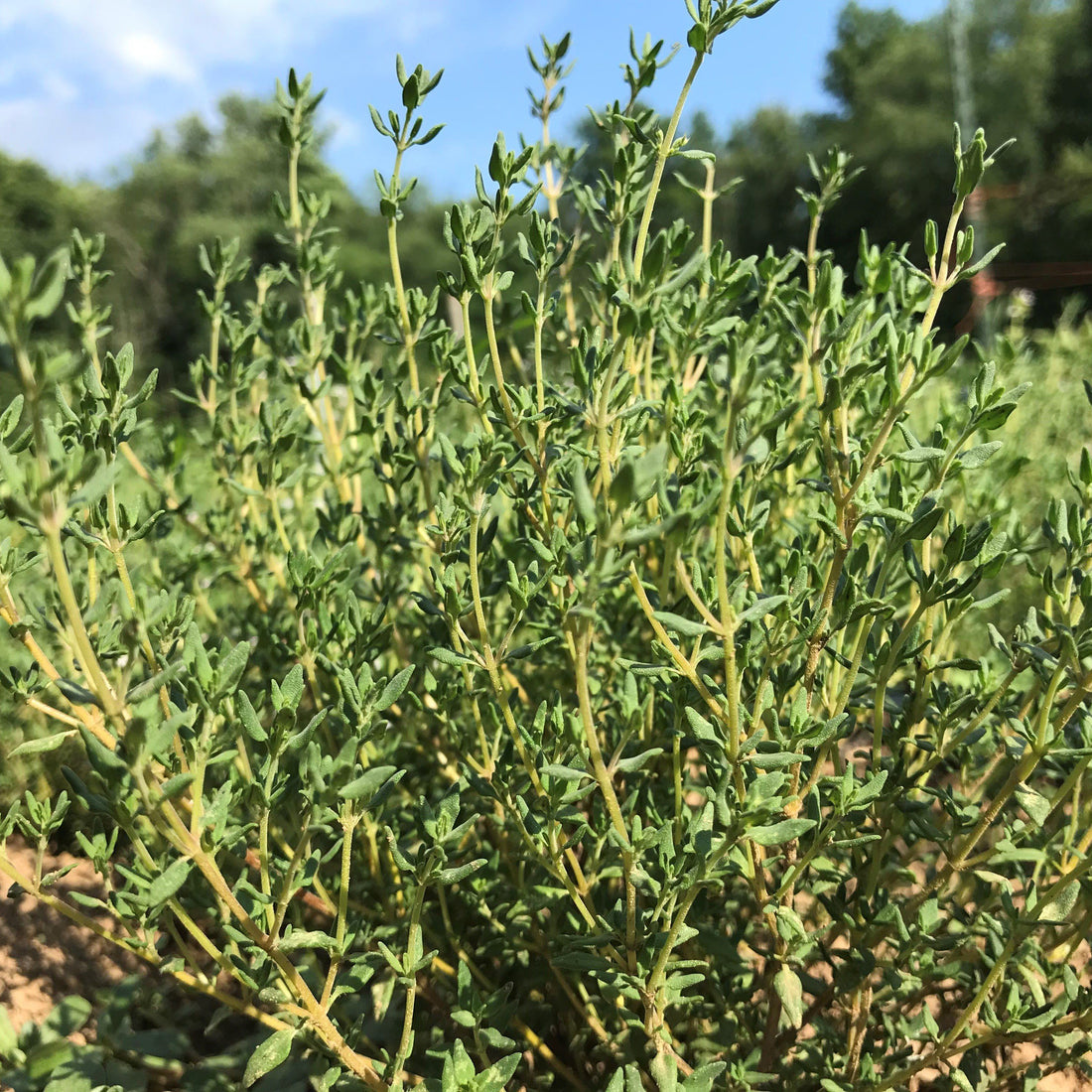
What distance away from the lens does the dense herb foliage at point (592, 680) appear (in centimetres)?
108

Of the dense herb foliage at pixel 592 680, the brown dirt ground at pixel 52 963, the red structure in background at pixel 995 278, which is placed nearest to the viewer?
the dense herb foliage at pixel 592 680

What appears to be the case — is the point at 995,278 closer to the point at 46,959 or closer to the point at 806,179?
the point at 46,959

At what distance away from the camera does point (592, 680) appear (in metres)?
1.57

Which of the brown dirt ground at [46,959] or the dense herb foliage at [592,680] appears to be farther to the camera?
the brown dirt ground at [46,959]

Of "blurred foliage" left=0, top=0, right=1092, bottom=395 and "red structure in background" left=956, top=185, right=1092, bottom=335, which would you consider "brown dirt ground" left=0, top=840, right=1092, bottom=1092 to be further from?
"blurred foliage" left=0, top=0, right=1092, bottom=395

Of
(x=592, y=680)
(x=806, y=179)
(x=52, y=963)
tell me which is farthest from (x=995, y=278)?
(x=806, y=179)

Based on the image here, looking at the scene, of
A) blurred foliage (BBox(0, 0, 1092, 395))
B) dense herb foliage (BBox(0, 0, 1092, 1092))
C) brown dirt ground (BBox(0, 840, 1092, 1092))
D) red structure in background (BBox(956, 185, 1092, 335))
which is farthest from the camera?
blurred foliage (BBox(0, 0, 1092, 395))

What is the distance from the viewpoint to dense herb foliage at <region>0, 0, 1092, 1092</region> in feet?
3.55

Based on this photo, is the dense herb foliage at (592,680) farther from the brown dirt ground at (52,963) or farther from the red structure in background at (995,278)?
the red structure in background at (995,278)

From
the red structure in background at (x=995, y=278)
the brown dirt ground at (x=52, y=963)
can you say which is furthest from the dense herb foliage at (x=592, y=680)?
the red structure in background at (x=995, y=278)

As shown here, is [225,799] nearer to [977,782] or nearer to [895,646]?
[895,646]

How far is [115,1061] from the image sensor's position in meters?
1.47

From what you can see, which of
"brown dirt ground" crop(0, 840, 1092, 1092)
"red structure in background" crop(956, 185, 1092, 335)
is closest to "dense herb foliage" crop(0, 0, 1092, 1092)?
"brown dirt ground" crop(0, 840, 1092, 1092)

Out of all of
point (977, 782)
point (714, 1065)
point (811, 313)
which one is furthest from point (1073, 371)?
point (714, 1065)
